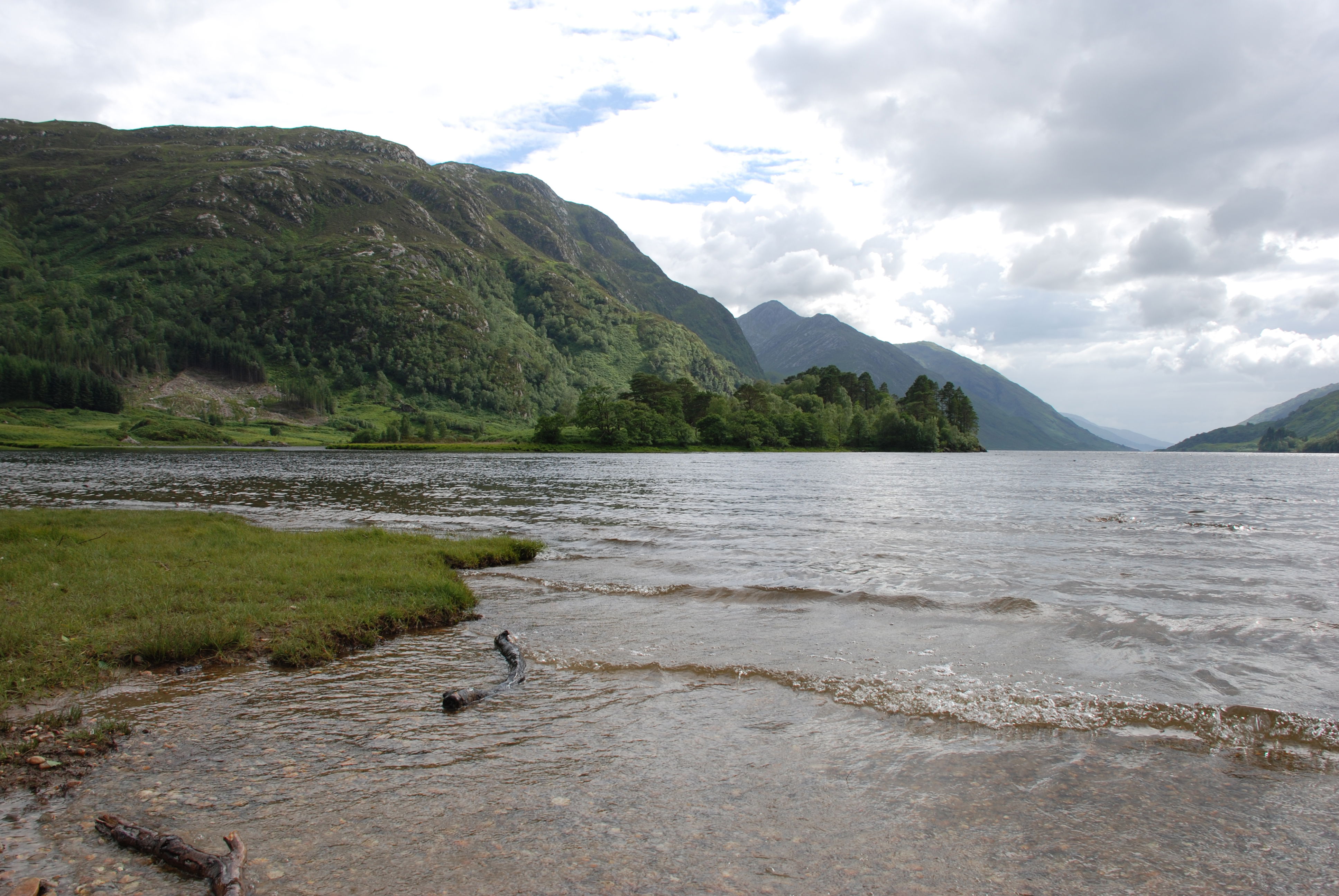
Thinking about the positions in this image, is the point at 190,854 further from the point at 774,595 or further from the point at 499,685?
the point at 774,595

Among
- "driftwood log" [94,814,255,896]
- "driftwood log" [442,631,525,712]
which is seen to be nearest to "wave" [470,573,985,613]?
"driftwood log" [442,631,525,712]

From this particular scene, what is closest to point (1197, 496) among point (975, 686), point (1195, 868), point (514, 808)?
point (975, 686)

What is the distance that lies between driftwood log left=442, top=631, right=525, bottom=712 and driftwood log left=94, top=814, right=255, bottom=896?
14.3ft

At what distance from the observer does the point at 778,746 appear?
33.9 feet

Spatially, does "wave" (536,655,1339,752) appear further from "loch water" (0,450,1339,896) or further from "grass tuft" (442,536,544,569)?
"grass tuft" (442,536,544,569)

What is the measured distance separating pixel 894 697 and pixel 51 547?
25.6m

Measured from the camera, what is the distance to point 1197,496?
70438 mm

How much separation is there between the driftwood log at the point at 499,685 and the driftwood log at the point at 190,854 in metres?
4.35

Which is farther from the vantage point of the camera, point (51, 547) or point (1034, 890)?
point (51, 547)

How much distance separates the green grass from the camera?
41.6 feet

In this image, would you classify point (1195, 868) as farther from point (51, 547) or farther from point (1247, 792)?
point (51, 547)

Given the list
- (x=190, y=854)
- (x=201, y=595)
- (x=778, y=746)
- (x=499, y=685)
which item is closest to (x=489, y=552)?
(x=201, y=595)

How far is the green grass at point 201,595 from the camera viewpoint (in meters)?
12.7

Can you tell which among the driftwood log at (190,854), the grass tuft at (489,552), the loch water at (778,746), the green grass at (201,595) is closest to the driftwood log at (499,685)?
the loch water at (778,746)
